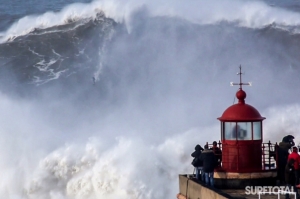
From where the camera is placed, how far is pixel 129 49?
31.7 m

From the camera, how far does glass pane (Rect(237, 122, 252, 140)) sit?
12.1 metres

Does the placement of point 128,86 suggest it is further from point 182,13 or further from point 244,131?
point 244,131

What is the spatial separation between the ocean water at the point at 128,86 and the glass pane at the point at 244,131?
3566 millimetres

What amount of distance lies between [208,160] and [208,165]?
0.23 ft

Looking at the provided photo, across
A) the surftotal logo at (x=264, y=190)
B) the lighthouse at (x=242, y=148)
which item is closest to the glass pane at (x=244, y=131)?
the lighthouse at (x=242, y=148)

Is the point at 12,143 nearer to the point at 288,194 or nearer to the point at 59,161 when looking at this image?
the point at 59,161

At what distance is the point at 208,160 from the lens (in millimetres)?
12250

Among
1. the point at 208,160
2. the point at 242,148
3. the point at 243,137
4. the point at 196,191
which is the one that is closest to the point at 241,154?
the point at 242,148

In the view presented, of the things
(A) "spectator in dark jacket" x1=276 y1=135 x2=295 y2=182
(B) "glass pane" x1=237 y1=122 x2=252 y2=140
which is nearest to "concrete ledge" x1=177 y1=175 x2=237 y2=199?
(B) "glass pane" x1=237 y1=122 x2=252 y2=140

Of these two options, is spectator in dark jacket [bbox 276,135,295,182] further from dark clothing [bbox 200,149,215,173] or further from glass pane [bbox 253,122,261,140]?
dark clothing [bbox 200,149,215,173]

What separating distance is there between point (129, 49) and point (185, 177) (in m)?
19.1

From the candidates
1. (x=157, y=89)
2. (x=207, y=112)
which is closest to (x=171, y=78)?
(x=157, y=89)

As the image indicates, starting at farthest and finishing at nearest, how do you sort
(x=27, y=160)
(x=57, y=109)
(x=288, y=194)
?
(x=57, y=109) → (x=27, y=160) → (x=288, y=194)

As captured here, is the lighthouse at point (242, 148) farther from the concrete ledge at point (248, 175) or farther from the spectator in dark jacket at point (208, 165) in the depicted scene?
the spectator in dark jacket at point (208, 165)
